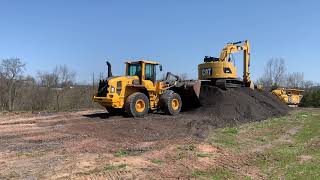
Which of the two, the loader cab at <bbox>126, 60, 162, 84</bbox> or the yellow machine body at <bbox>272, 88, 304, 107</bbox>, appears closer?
the loader cab at <bbox>126, 60, 162, 84</bbox>

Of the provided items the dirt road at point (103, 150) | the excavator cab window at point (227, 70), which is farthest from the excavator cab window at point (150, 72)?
the excavator cab window at point (227, 70)

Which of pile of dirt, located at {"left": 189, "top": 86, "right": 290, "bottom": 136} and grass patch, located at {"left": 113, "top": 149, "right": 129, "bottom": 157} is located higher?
pile of dirt, located at {"left": 189, "top": 86, "right": 290, "bottom": 136}

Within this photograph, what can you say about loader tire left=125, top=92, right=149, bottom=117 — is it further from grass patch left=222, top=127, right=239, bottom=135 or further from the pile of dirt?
grass patch left=222, top=127, right=239, bottom=135

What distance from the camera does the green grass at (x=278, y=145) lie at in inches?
371

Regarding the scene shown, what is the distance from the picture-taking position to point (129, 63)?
19.6 metres

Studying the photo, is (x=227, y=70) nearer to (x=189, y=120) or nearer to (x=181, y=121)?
(x=189, y=120)

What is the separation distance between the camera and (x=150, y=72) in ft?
64.0

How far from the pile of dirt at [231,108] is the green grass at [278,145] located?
1.12 meters

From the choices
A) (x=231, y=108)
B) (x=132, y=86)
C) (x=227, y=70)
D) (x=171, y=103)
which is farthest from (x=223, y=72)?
(x=132, y=86)

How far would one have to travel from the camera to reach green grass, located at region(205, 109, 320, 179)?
9.42m

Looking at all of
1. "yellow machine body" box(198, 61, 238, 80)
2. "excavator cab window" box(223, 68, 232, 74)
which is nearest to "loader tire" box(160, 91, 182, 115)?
"yellow machine body" box(198, 61, 238, 80)

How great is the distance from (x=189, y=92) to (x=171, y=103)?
1860 mm

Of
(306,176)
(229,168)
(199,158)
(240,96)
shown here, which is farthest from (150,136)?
(240,96)

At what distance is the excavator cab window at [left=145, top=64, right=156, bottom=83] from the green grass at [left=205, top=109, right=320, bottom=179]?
4546 millimetres
